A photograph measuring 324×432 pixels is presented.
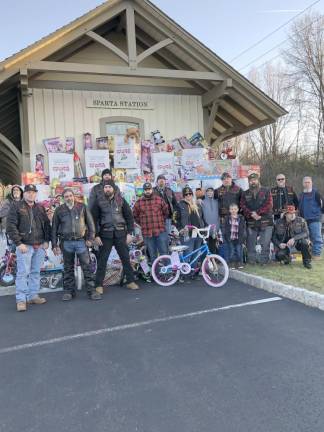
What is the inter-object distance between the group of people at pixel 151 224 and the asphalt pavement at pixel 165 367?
2.93 feet

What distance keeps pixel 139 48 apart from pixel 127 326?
26.5ft

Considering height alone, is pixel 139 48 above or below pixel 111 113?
above

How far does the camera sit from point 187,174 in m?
9.65

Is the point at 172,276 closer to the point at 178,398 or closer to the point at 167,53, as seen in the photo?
the point at 178,398

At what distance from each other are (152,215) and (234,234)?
1.69m

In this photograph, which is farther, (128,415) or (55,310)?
(55,310)

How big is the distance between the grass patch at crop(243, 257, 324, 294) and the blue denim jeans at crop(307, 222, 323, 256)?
1.21 feet

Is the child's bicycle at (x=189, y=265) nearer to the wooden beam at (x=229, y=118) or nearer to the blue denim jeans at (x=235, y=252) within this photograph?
the blue denim jeans at (x=235, y=252)

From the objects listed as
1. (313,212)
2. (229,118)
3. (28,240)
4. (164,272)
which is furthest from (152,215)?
(229,118)

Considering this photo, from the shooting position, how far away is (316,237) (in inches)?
338

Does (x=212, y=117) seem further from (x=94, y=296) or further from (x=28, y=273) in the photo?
(x=28, y=273)

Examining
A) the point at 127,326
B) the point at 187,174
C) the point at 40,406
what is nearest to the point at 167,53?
the point at 187,174

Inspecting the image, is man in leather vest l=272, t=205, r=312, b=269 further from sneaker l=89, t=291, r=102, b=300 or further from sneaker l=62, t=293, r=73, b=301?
sneaker l=62, t=293, r=73, b=301

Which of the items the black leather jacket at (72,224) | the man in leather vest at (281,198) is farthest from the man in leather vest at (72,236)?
the man in leather vest at (281,198)
